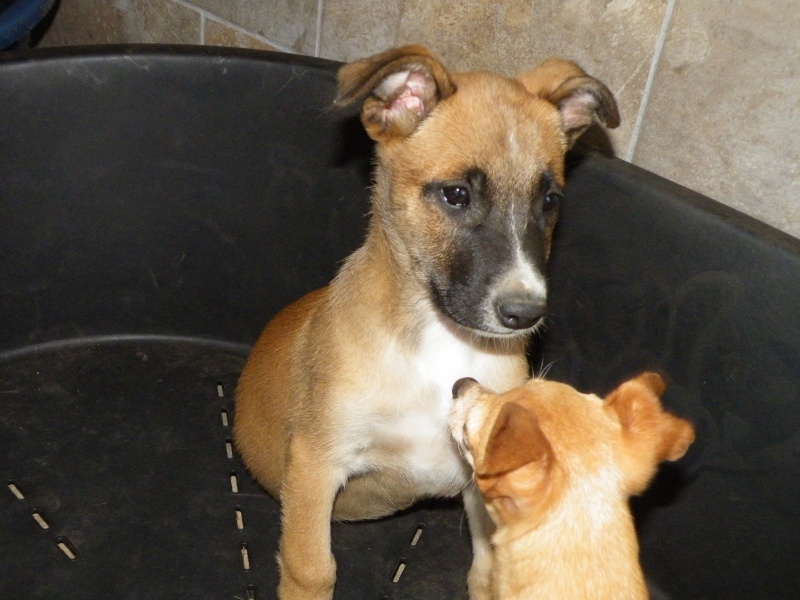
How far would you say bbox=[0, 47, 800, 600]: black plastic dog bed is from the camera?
285 centimetres

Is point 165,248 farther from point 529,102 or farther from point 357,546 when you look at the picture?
point 529,102

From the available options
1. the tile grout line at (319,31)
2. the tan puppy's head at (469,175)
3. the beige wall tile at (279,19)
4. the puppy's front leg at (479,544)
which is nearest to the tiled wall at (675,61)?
the tile grout line at (319,31)

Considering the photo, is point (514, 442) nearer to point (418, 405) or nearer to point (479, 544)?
point (418, 405)

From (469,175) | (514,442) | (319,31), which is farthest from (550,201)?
(319,31)

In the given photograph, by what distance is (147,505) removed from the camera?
11.0 ft

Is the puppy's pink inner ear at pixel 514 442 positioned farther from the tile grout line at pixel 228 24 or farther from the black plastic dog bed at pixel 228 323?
the tile grout line at pixel 228 24

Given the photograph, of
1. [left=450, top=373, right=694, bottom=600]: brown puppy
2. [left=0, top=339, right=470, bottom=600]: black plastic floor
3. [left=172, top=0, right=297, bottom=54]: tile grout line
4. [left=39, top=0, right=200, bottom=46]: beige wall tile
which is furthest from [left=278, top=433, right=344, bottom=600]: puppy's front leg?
[left=39, top=0, right=200, bottom=46]: beige wall tile

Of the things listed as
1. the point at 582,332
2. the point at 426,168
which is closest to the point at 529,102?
the point at 426,168

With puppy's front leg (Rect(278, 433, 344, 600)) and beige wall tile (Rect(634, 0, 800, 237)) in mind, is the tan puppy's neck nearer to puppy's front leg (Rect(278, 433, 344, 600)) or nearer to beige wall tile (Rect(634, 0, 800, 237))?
puppy's front leg (Rect(278, 433, 344, 600))

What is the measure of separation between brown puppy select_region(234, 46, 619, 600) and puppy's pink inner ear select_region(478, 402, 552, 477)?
1.80ft

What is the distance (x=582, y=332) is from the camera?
3350mm

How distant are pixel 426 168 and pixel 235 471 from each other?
1.64m

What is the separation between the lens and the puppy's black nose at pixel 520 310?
7.61 feet

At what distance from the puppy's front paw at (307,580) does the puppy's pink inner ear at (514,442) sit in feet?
3.76
